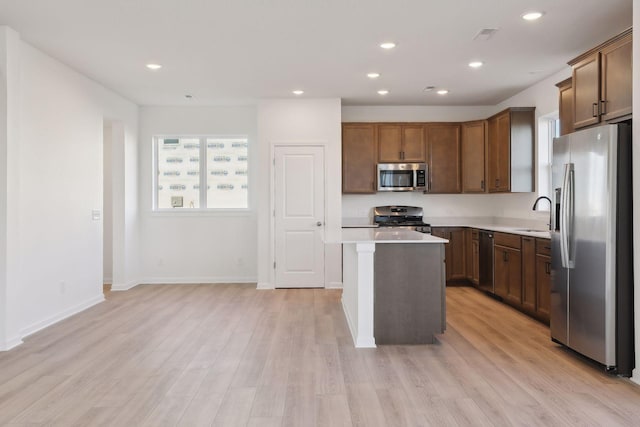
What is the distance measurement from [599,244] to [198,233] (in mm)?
5384

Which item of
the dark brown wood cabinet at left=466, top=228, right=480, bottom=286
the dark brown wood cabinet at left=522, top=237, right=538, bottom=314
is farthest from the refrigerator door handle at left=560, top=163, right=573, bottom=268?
the dark brown wood cabinet at left=466, top=228, right=480, bottom=286

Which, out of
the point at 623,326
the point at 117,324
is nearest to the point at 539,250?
the point at 623,326

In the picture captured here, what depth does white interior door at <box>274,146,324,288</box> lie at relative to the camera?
653 cm

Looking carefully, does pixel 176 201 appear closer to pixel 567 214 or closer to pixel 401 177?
pixel 401 177

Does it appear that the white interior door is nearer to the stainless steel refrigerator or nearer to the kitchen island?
the kitchen island

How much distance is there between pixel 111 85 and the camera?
5.75 m

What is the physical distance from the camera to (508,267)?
17.1 ft

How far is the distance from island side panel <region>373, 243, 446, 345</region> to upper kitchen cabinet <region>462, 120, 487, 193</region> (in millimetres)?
3096

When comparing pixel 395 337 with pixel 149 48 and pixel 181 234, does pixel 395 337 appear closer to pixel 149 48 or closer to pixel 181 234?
pixel 149 48

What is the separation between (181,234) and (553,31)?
5434 mm

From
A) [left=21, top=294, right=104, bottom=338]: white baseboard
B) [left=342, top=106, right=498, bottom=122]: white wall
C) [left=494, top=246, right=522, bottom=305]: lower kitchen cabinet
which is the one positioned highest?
[left=342, top=106, right=498, bottom=122]: white wall

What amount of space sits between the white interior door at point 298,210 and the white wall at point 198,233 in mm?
654

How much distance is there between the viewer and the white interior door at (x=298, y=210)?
21.4ft

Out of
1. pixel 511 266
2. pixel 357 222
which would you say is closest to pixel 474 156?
pixel 357 222
